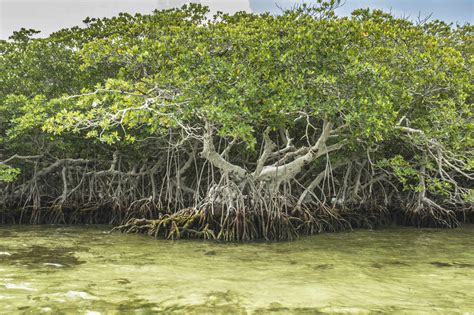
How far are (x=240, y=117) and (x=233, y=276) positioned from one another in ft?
8.94

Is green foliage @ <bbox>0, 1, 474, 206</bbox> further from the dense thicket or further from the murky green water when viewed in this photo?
the murky green water

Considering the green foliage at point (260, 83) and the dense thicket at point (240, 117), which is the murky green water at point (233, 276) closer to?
the dense thicket at point (240, 117)

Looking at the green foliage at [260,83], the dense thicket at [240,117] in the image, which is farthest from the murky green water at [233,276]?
the green foliage at [260,83]

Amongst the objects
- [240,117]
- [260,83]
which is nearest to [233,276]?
[240,117]

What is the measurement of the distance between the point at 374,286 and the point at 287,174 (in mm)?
3852

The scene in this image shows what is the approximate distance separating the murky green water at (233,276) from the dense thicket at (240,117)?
3.79 ft

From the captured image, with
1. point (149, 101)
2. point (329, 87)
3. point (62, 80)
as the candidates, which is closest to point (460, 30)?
point (329, 87)

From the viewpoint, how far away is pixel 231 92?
694cm

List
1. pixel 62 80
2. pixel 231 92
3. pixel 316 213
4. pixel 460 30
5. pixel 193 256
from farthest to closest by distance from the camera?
pixel 460 30 → pixel 62 80 → pixel 316 213 → pixel 231 92 → pixel 193 256

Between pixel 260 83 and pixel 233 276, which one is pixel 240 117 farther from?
pixel 233 276

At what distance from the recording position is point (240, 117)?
716cm

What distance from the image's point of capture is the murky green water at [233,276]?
3.97 meters

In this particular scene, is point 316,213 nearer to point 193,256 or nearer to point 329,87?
point 329,87

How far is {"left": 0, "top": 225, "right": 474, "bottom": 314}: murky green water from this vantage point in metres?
3.97
